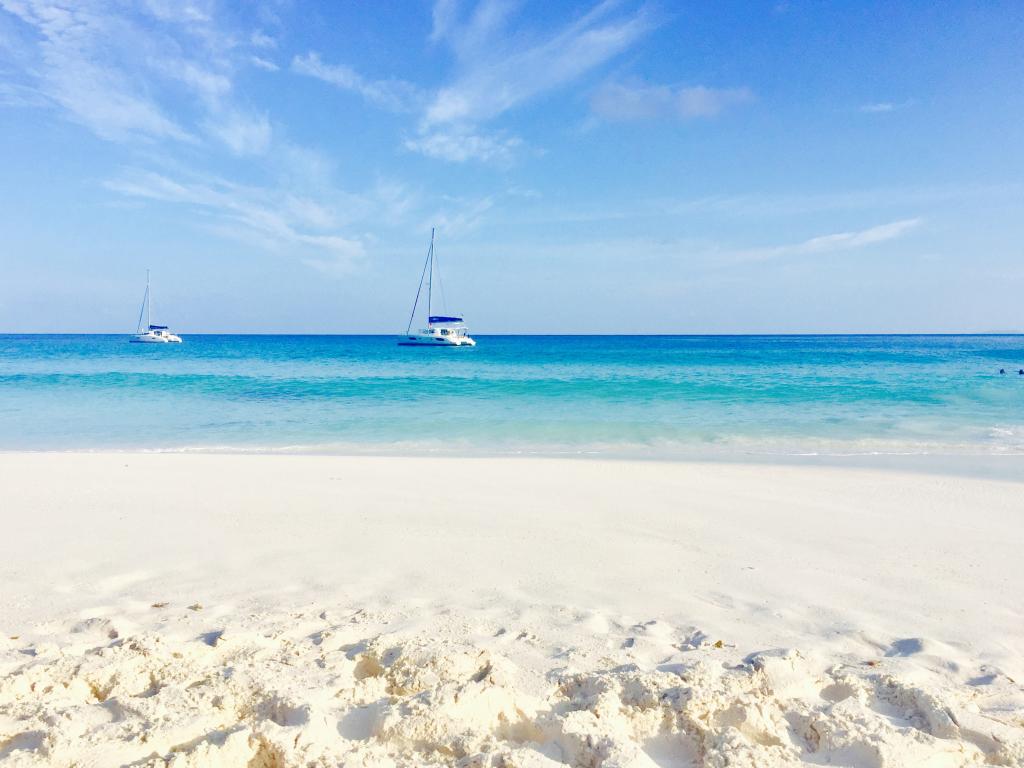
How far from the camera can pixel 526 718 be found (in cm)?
285

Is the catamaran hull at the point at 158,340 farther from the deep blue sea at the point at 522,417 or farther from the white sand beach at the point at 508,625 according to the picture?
the white sand beach at the point at 508,625

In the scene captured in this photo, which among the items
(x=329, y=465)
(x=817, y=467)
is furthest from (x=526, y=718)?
(x=817, y=467)

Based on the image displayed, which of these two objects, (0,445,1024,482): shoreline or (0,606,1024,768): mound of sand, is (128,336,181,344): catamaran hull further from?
(0,606,1024,768): mound of sand

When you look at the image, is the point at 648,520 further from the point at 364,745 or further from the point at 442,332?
the point at 442,332

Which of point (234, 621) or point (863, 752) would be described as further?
point (234, 621)

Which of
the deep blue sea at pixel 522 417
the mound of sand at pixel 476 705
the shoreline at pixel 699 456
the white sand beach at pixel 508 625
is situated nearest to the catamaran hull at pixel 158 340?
the deep blue sea at pixel 522 417

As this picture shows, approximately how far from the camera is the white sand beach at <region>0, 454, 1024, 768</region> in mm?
2686

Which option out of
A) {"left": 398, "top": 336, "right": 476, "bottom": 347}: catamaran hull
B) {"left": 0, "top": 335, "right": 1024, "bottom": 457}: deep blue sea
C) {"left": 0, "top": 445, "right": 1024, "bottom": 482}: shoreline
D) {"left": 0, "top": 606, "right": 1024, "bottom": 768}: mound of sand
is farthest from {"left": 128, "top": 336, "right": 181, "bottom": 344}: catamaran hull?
{"left": 0, "top": 606, "right": 1024, "bottom": 768}: mound of sand

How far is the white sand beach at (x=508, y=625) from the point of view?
2686 mm

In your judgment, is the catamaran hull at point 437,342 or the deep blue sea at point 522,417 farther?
the catamaran hull at point 437,342

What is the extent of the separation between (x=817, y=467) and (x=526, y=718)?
28.9 feet

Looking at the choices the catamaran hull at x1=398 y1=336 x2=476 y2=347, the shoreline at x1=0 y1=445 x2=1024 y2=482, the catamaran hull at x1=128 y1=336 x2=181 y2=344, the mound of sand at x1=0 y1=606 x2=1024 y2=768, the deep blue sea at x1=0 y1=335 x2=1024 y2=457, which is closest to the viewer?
the mound of sand at x1=0 y1=606 x2=1024 y2=768

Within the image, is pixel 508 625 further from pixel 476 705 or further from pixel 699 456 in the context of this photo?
pixel 699 456

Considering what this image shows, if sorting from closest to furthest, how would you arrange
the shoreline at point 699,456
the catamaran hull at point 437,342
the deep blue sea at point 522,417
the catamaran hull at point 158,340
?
1. the shoreline at point 699,456
2. the deep blue sea at point 522,417
3. the catamaran hull at point 437,342
4. the catamaran hull at point 158,340
